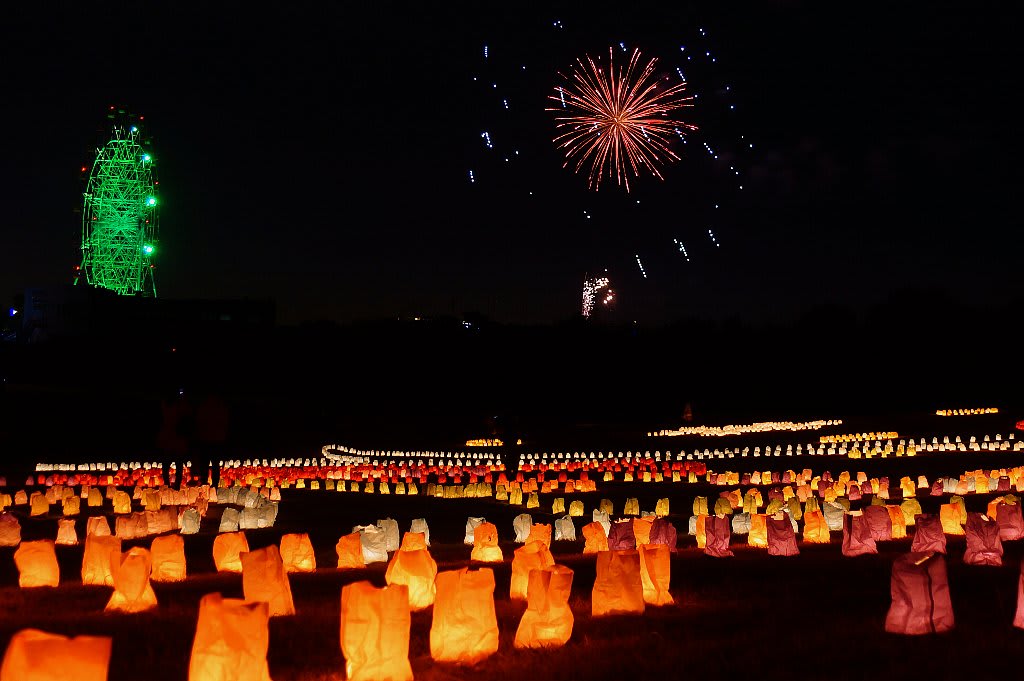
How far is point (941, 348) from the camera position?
7181cm

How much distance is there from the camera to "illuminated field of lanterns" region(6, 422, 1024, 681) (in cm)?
722

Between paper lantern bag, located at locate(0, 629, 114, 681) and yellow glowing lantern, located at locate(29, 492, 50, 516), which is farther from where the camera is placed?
yellow glowing lantern, located at locate(29, 492, 50, 516)

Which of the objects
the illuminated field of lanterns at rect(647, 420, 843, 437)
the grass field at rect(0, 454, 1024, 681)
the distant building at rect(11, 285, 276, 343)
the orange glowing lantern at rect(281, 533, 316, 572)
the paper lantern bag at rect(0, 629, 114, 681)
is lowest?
the grass field at rect(0, 454, 1024, 681)

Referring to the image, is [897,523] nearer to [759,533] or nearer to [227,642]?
[759,533]

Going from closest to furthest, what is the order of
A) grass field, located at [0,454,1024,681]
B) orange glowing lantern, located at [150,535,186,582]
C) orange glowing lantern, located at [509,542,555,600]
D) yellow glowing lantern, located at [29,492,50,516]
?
grass field, located at [0,454,1024,681], orange glowing lantern, located at [509,542,555,600], orange glowing lantern, located at [150,535,186,582], yellow glowing lantern, located at [29,492,50,516]

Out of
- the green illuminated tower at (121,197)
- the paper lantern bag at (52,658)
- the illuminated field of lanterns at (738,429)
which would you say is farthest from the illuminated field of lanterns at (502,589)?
the green illuminated tower at (121,197)

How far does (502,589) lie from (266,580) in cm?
268

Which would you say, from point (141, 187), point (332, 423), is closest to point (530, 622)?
point (332, 423)

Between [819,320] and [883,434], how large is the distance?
50.2 meters

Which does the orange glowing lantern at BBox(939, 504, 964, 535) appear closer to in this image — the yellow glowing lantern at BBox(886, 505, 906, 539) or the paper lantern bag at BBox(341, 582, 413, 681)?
the yellow glowing lantern at BBox(886, 505, 906, 539)

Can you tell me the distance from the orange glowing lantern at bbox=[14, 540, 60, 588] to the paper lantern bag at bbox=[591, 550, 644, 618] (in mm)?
6251

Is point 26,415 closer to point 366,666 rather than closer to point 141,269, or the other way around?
point 141,269

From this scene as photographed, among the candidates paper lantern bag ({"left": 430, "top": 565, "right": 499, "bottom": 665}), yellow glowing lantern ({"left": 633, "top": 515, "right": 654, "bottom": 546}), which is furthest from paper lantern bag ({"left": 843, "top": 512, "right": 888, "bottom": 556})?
paper lantern bag ({"left": 430, "top": 565, "right": 499, "bottom": 665})

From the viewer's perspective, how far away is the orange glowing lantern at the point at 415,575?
408 inches
